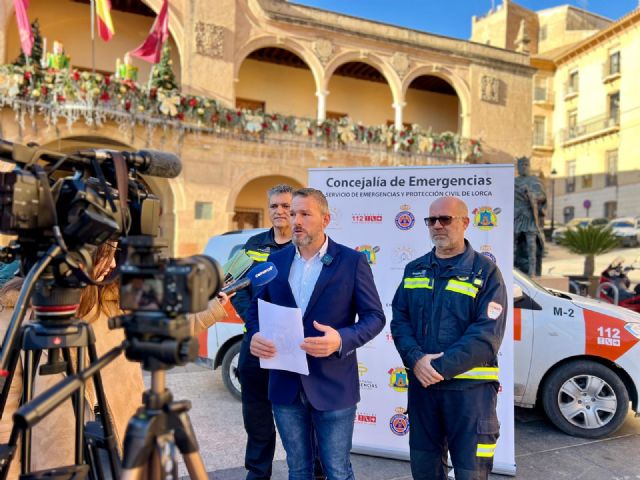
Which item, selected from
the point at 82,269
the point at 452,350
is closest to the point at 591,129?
the point at 452,350

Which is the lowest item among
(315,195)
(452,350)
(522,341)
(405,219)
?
(522,341)

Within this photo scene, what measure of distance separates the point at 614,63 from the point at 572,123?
659 cm

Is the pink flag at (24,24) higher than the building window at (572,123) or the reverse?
the reverse

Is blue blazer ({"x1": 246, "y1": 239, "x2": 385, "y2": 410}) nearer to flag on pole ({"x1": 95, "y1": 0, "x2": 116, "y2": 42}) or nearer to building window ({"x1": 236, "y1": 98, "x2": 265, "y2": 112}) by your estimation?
flag on pole ({"x1": 95, "y1": 0, "x2": 116, "y2": 42})

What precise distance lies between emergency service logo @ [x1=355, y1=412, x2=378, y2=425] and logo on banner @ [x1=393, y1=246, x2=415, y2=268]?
1278mm

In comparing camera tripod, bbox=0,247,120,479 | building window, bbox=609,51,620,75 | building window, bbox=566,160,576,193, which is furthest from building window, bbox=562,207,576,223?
camera tripod, bbox=0,247,120,479

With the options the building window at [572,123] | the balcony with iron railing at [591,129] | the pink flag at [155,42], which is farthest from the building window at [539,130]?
the pink flag at [155,42]

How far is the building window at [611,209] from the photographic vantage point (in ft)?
125

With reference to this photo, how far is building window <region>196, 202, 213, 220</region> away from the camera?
53.4 feet

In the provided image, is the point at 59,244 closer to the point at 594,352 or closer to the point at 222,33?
the point at 594,352

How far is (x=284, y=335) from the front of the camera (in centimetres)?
238

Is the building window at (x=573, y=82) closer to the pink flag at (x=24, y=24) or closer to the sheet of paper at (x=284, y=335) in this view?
the pink flag at (x=24, y=24)

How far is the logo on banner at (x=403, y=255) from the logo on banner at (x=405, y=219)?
171mm

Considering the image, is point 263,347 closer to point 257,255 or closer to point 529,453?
point 257,255
